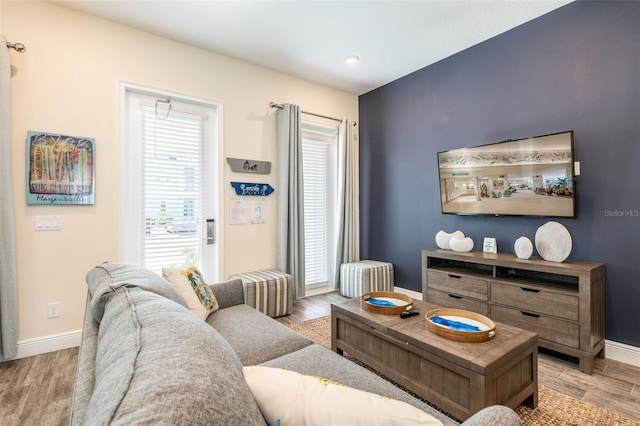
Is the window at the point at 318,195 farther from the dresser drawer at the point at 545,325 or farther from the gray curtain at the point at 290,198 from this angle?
the dresser drawer at the point at 545,325

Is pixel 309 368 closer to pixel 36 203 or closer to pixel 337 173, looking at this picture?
pixel 36 203

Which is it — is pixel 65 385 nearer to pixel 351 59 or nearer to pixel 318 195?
pixel 318 195

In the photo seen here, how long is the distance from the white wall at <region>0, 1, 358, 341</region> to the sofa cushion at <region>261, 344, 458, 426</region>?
2176 mm

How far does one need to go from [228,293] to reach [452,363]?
1.65 meters

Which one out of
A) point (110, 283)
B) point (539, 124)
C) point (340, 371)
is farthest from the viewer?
point (539, 124)

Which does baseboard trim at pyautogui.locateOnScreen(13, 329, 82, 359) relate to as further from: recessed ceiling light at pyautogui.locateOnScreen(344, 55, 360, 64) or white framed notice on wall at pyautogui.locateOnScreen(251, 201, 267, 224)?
recessed ceiling light at pyautogui.locateOnScreen(344, 55, 360, 64)

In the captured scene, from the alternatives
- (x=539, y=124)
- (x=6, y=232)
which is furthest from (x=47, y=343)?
(x=539, y=124)

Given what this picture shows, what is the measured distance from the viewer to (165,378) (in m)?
0.50

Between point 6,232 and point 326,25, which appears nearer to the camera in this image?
point 6,232

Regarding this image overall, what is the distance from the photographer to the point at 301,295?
3.91m

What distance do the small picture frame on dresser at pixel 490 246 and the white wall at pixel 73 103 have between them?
9.25 feet

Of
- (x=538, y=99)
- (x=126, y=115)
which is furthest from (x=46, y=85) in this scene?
(x=538, y=99)

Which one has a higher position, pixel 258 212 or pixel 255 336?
pixel 258 212

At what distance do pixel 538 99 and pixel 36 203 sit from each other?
459 cm
